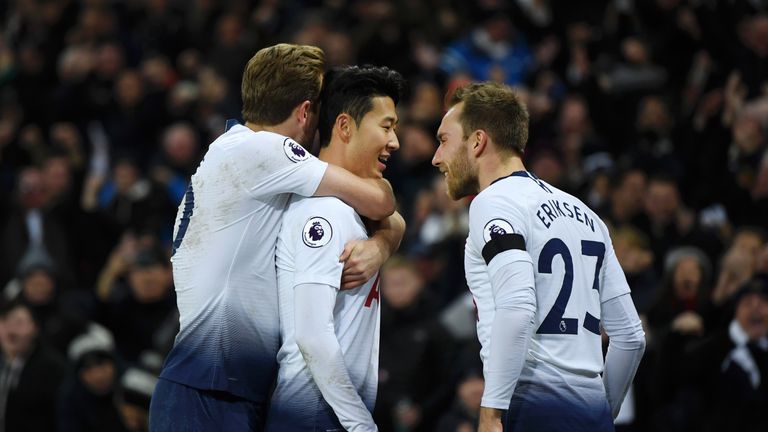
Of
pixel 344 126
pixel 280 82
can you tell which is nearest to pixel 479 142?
pixel 344 126

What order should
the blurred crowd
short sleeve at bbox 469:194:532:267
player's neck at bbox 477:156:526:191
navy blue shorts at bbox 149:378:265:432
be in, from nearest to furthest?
1. short sleeve at bbox 469:194:532:267
2. navy blue shorts at bbox 149:378:265:432
3. player's neck at bbox 477:156:526:191
4. the blurred crowd

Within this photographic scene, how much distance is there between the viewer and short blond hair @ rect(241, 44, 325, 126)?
580 centimetres

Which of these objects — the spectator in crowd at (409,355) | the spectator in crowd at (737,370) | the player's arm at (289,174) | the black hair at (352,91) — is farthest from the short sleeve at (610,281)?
the spectator in crowd at (409,355)

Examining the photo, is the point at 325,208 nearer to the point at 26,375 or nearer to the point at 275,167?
the point at 275,167

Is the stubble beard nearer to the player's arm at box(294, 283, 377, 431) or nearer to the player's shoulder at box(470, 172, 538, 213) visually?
the player's shoulder at box(470, 172, 538, 213)

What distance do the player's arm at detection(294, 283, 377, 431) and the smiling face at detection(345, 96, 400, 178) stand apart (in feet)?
2.47

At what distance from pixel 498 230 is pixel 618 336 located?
100cm

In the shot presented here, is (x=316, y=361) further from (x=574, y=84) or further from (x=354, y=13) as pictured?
(x=354, y=13)

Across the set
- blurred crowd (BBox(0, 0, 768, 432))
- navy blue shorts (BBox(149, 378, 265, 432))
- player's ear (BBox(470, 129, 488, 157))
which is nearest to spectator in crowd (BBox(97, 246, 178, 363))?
blurred crowd (BBox(0, 0, 768, 432))

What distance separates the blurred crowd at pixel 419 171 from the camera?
10172 mm

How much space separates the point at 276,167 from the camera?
5621 millimetres

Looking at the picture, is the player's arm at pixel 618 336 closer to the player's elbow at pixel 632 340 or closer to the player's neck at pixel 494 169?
the player's elbow at pixel 632 340

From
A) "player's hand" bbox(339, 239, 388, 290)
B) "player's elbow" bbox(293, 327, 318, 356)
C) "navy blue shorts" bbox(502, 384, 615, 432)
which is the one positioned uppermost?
"player's hand" bbox(339, 239, 388, 290)

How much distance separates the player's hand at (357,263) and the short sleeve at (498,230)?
489mm
